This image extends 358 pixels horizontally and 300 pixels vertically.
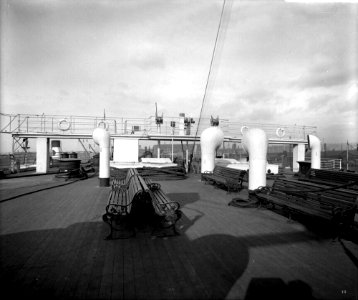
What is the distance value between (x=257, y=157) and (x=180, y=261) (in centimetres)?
476

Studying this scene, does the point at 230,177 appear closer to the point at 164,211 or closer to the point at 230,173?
the point at 230,173

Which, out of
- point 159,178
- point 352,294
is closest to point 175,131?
point 159,178

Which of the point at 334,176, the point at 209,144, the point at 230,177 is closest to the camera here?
the point at 334,176

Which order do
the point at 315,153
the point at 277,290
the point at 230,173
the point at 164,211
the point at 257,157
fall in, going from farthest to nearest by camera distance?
1. the point at 315,153
2. the point at 230,173
3. the point at 257,157
4. the point at 164,211
5. the point at 277,290

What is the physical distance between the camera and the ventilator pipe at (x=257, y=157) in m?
7.37

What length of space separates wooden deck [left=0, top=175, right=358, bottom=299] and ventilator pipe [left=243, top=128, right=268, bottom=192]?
1.70 metres

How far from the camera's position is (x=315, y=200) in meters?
5.27

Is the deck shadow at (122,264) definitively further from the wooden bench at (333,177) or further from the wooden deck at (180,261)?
the wooden bench at (333,177)

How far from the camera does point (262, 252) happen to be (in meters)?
3.90

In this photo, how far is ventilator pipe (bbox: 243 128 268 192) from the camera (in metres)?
7.37

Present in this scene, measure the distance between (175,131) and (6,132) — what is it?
10666 millimetres

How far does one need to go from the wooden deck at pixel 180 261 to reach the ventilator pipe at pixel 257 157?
170 centimetres

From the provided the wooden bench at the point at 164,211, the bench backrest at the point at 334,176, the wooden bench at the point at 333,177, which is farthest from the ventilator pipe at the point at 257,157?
the wooden bench at the point at 164,211

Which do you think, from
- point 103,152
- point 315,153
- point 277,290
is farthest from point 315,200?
point 315,153
